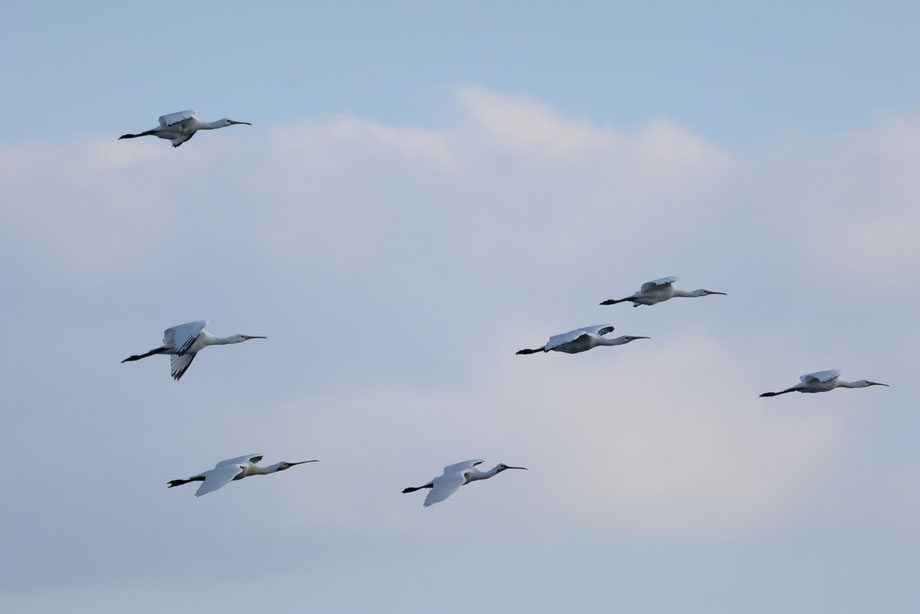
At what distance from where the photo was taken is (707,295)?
78750mm

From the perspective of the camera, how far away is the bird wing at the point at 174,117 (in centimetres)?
6912

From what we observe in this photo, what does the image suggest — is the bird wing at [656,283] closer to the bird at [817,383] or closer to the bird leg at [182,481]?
the bird at [817,383]

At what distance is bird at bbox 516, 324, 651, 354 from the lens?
6850 cm

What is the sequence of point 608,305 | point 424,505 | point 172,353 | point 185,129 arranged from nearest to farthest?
point 424,505, point 172,353, point 185,129, point 608,305

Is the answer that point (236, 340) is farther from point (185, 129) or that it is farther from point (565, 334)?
point (565, 334)

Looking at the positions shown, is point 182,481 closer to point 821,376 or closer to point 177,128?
point 177,128

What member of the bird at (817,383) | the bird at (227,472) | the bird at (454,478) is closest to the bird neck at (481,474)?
the bird at (454,478)

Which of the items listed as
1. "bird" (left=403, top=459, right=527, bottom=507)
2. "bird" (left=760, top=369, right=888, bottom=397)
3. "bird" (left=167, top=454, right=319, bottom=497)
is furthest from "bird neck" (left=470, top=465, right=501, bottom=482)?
"bird" (left=760, top=369, right=888, bottom=397)

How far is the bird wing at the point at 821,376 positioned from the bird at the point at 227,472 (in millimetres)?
21750

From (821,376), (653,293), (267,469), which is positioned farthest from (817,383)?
(267,469)

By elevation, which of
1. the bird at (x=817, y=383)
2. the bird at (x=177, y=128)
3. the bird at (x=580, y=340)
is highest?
the bird at (x=177, y=128)

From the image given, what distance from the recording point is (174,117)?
69.4 m

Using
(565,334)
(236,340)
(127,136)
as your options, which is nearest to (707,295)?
(565,334)

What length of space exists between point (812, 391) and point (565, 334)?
1218cm
